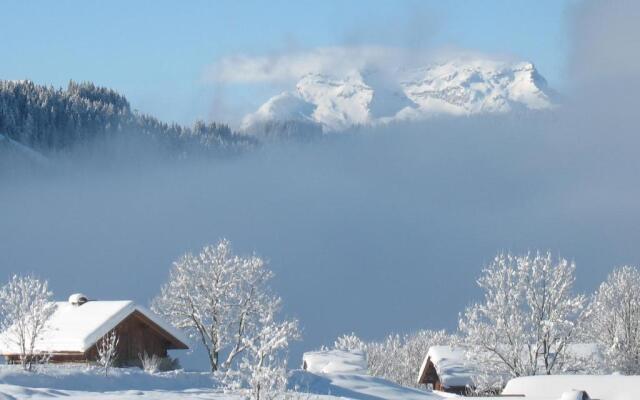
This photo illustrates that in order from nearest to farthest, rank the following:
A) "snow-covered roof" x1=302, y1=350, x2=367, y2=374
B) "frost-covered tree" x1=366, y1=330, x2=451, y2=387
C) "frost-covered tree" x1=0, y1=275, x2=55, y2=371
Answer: "frost-covered tree" x1=0, y1=275, x2=55, y2=371 < "snow-covered roof" x1=302, y1=350, x2=367, y2=374 < "frost-covered tree" x1=366, y1=330, x2=451, y2=387

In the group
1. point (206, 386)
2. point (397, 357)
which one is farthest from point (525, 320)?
point (397, 357)

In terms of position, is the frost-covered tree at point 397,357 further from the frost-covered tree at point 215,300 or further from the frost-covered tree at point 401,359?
the frost-covered tree at point 215,300

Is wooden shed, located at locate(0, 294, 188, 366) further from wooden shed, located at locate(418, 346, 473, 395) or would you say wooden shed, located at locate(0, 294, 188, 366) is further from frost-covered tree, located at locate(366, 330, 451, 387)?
frost-covered tree, located at locate(366, 330, 451, 387)

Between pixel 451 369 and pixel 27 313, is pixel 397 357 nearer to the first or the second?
pixel 451 369

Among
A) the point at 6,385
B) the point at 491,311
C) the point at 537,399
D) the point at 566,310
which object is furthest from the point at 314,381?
the point at 537,399

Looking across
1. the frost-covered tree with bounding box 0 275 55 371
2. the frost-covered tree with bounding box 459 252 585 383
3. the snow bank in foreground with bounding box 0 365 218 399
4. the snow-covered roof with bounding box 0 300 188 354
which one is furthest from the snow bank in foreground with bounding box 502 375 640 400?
the snow-covered roof with bounding box 0 300 188 354

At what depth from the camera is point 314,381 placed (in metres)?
50.4

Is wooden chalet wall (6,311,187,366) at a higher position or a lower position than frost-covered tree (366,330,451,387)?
lower

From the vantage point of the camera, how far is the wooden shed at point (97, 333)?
48.1 meters

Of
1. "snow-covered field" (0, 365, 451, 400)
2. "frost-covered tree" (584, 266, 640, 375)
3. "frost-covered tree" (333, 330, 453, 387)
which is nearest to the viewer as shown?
"snow-covered field" (0, 365, 451, 400)

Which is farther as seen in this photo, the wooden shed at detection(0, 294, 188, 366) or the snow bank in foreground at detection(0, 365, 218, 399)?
the wooden shed at detection(0, 294, 188, 366)

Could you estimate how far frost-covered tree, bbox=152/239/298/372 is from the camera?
200ft

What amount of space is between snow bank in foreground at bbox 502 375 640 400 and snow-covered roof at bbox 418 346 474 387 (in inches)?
1441

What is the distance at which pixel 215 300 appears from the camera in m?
60.9
